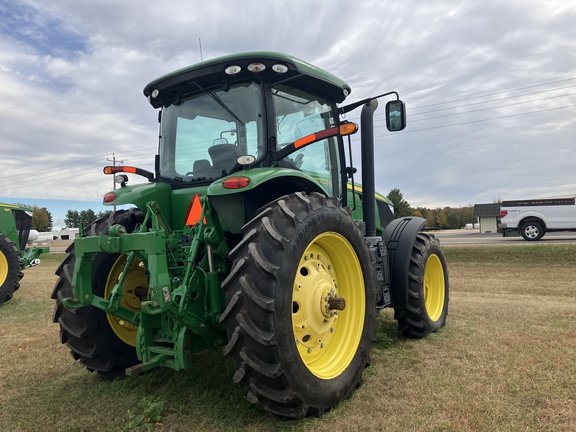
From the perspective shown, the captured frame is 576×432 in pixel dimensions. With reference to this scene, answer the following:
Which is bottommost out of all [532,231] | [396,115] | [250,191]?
[532,231]

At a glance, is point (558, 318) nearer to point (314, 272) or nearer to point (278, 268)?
point (314, 272)

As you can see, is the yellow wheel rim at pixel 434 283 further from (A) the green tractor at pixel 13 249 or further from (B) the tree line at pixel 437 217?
(B) the tree line at pixel 437 217

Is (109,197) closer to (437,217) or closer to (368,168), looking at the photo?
(368,168)

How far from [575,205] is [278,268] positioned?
61.8 ft

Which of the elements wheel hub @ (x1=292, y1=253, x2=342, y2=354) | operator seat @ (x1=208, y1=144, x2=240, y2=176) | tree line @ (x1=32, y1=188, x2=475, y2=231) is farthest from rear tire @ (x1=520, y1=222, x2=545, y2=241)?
tree line @ (x1=32, y1=188, x2=475, y2=231)

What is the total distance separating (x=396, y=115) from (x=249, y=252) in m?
2.38

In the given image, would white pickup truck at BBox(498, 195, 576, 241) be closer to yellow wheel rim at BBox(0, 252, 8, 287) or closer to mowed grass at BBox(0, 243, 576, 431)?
mowed grass at BBox(0, 243, 576, 431)

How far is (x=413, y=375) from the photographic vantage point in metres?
3.48


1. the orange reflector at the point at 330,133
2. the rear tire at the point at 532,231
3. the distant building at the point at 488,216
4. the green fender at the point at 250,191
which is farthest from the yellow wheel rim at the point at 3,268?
the distant building at the point at 488,216

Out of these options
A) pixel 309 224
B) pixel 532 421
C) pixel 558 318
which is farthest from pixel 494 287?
pixel 309 224

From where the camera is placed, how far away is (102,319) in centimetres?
353

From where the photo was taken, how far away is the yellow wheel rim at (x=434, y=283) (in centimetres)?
523

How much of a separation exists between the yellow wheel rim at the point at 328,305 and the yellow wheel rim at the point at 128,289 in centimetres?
149

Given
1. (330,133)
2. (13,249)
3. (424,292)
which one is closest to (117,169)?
(330,133)
